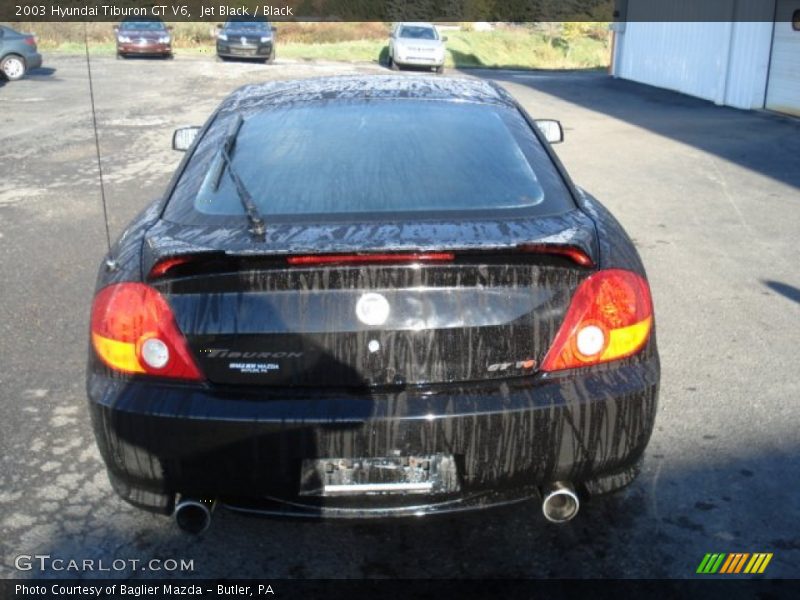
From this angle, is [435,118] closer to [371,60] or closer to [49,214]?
[49,214]

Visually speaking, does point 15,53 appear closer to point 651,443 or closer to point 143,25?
point 143,25

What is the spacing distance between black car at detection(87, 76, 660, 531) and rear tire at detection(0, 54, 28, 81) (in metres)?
22.8

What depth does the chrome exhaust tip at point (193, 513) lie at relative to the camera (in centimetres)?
283

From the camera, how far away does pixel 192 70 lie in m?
27.1

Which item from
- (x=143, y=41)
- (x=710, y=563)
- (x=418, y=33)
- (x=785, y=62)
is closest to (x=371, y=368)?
(x=710, y=563)

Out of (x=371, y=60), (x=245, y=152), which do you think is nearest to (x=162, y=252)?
(x=245, y=152)

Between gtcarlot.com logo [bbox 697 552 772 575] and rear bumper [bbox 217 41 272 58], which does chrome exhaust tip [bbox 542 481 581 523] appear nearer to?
gtcarlot.com logo [bbox 697 552 772 575]

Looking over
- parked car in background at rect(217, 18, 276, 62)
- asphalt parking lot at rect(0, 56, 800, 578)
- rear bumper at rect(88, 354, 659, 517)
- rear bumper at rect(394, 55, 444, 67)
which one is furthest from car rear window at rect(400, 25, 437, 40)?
rear bumper at rect(88, 354, 659, 517)

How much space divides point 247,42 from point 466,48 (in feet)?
57.8

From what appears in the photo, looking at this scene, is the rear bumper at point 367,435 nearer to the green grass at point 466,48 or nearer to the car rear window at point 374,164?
the car rear window at point 374,164

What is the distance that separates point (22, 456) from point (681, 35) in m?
21.9

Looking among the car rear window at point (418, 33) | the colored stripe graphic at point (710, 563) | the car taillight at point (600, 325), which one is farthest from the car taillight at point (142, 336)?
the car rear window at point (418, 33)

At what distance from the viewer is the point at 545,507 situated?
286 centimetres

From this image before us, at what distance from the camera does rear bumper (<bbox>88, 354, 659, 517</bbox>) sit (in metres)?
2.63
